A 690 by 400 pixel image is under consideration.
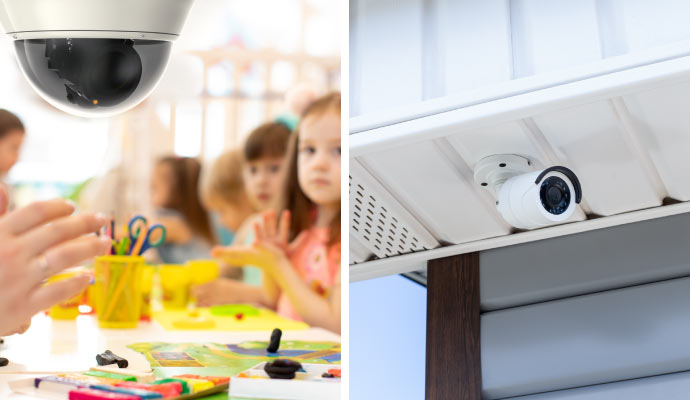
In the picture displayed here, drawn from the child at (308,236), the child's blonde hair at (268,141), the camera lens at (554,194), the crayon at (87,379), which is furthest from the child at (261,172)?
the crayon at (87,379)

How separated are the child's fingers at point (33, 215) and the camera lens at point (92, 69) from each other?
0.36ft

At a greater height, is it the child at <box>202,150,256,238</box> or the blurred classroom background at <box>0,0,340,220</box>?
the blurred classroom background at <box>0,0,340,220</box>

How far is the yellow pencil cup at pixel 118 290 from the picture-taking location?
35.4 inches

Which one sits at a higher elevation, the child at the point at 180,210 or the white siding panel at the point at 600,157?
the child at the point at 180,210

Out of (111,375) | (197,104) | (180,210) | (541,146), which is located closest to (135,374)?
(111,375)

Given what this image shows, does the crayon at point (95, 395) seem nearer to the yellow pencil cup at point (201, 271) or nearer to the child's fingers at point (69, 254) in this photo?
the child's fingers at point (69, 254)

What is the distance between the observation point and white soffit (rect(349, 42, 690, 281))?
0.76 metres

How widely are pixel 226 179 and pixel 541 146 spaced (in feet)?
3.58

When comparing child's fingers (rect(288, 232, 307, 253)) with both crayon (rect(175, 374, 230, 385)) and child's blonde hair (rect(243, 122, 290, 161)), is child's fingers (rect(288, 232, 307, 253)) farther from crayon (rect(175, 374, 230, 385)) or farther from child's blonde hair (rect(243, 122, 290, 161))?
crayon (rect(175, 374, 230, 385))

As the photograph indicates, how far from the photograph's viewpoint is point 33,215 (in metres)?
0.57

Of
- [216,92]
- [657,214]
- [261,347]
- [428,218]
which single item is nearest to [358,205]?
[428,218]

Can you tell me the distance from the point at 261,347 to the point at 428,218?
A: 495 mm

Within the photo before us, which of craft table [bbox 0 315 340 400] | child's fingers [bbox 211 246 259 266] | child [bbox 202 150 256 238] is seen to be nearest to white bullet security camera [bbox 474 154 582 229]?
craft table [bbox 0 315 340 400]

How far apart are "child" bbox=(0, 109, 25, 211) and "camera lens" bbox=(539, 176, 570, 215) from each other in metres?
1.30
